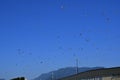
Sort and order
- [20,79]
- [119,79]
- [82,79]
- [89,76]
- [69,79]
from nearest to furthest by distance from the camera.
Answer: [20,79]
[119,79]
[89,76]
[82,79]
[69,79]

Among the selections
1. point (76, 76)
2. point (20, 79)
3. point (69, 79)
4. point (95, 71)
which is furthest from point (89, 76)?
point (20, 79)

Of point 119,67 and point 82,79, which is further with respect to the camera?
point 82,79

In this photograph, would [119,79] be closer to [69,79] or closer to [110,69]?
[110,69]

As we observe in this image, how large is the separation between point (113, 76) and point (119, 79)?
249 cm

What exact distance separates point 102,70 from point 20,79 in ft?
171

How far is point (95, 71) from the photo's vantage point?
7619 cm

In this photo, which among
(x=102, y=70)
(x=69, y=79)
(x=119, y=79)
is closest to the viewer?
(x=119, y=79)

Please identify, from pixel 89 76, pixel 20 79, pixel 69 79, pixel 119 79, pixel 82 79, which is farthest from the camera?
pixel 69 79

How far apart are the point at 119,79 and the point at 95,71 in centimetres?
1147

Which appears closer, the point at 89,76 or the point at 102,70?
the point at 102,70

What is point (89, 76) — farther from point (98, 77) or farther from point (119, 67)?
point (119, 67)

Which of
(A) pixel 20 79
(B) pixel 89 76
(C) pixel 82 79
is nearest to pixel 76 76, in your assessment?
(C) pixel 82 79

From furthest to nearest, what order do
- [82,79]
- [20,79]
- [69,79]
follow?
[69,79]
[82,79]
[20,79]

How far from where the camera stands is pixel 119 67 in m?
66.5
